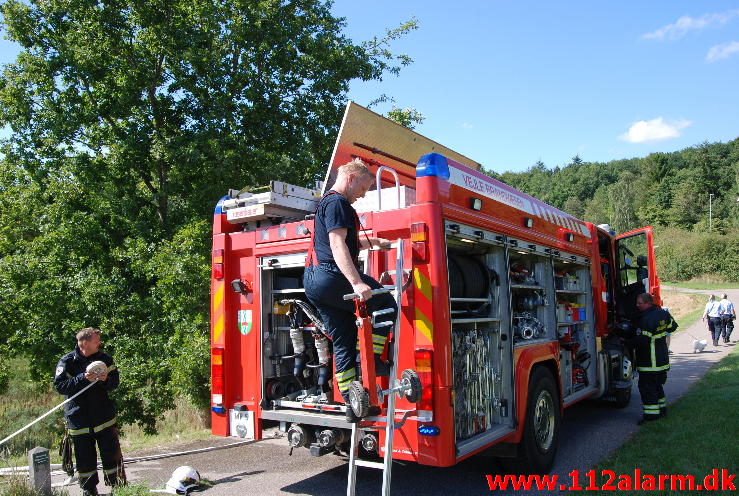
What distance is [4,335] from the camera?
462 inches

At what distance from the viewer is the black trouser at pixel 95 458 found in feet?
15.3

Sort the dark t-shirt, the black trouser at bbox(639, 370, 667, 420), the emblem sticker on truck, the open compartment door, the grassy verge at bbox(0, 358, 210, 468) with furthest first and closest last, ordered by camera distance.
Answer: the open compartment door, the grassy verge at bbox(0, 358, 210, 468), the black trouser at bbox(639, 370, 667, 420), the emblem sticker on truck, the dark t-shirt

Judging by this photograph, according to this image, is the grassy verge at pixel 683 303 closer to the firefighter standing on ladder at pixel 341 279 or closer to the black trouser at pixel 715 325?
the black trouser at pixel 715 325

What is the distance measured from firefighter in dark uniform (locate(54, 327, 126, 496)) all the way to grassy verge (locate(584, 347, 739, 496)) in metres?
4.02

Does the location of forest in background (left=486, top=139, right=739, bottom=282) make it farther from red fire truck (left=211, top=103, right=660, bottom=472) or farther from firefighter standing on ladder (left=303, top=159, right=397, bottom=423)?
firefighter standing on ladder (left=303, top=159, right=397, bottom=423)

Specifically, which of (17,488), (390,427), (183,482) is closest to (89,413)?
(17,488)

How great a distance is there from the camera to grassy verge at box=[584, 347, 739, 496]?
4.74m

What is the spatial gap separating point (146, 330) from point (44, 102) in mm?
5139

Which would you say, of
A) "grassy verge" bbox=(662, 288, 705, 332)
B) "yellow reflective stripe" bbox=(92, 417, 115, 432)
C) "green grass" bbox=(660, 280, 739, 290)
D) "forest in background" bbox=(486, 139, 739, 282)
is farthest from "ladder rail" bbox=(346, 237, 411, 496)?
"forest in background" bbox=(486, 139, 739, 282)

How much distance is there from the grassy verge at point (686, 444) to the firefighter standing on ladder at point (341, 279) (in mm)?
2296

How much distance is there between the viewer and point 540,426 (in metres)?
4.99

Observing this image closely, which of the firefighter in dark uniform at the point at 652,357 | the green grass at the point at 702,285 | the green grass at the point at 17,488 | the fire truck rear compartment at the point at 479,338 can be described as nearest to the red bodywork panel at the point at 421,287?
the fire truck rear compartment at the point at 479,338

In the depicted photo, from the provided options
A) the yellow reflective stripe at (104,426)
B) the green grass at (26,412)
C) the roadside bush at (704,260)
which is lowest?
the green grass at (26,412)

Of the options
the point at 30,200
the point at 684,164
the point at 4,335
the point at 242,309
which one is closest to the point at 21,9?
the point at 30,200
